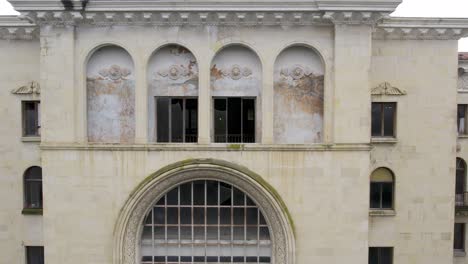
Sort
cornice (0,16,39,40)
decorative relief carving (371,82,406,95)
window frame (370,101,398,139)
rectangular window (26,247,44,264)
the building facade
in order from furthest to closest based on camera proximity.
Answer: rectangular window (26,247,44,264) → window frame (370,101,398,139) → decorative relief carving (371,82,406,95) → cornice (0,16,39,40) → the building facade

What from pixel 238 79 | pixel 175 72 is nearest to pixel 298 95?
pixel 238 79

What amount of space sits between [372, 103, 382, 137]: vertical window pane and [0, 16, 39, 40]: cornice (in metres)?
13.4

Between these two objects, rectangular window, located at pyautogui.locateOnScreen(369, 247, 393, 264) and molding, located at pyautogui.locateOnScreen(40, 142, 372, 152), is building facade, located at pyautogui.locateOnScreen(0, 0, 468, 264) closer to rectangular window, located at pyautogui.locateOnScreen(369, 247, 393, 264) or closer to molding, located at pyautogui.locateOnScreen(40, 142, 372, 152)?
molding, located at pyautogui.locateOnScreen(40, 142, 372, 152)

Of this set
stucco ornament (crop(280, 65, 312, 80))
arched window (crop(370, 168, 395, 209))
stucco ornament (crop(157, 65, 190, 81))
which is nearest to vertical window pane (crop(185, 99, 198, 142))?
stucco ornament (crop(157, 65, 190, 81))

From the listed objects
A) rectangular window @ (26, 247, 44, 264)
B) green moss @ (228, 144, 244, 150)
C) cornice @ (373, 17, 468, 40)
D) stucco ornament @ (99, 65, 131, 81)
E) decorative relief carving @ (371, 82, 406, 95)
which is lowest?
rectangular window @ (26, 247, 44, 264)

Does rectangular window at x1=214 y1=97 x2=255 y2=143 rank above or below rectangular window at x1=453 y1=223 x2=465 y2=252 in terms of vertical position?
above

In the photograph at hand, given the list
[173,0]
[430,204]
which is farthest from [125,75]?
[430,204]

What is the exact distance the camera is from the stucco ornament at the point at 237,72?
13578 mm

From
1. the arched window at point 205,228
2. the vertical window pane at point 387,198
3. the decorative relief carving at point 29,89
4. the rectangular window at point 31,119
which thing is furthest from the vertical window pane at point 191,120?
the vertical window pane at point 387,198

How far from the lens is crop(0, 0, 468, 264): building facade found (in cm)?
1312

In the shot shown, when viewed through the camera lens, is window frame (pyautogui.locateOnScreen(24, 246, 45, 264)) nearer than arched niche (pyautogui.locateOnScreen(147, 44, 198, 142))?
No

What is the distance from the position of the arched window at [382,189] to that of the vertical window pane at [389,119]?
1.49 metres

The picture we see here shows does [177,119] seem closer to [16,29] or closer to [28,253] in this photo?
[16,29]

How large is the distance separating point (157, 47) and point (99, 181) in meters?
4.96
